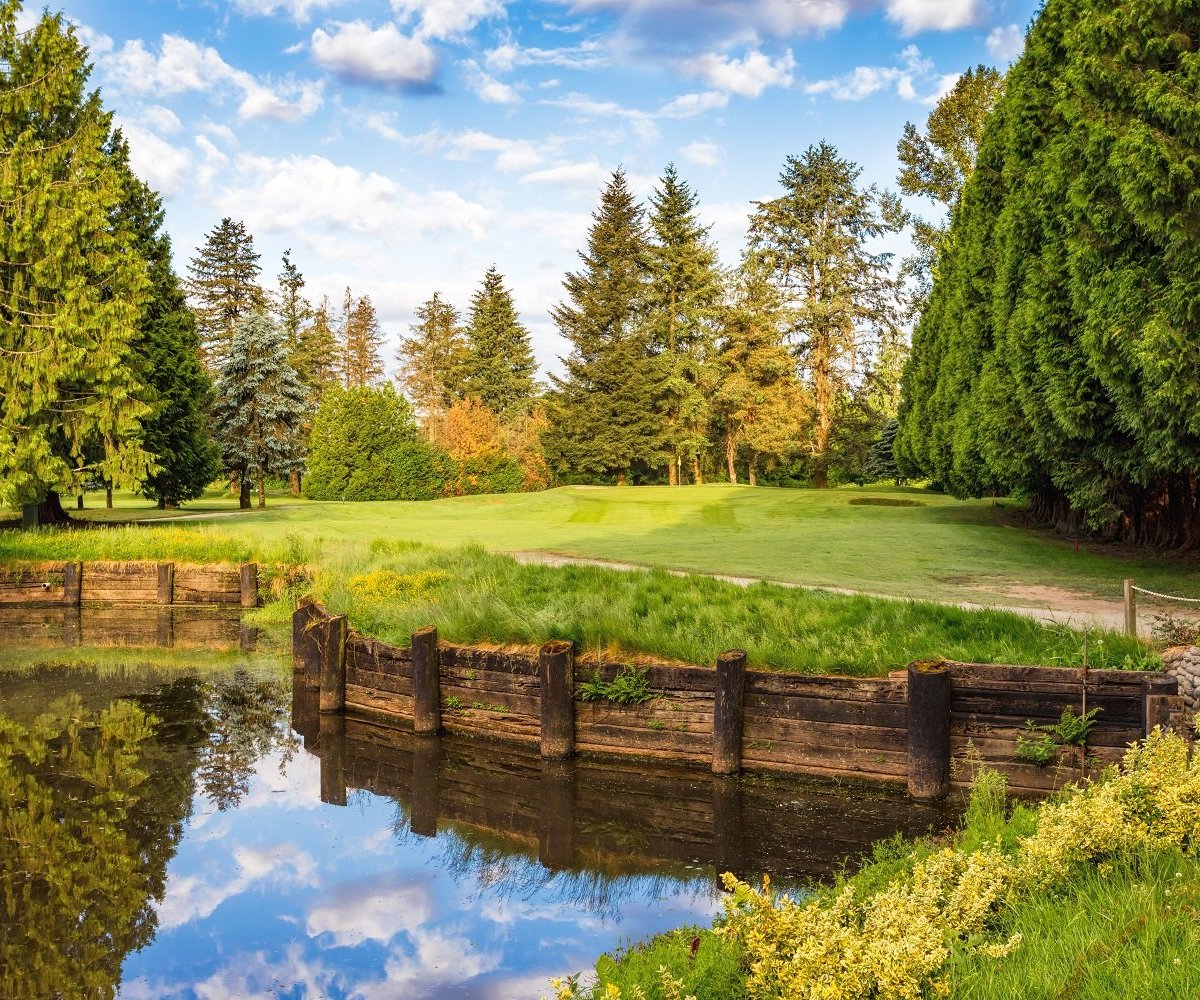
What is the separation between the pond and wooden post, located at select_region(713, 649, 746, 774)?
0.64ft

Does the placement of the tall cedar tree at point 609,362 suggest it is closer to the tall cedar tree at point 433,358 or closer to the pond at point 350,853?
the tall cedar tree at point 433,358

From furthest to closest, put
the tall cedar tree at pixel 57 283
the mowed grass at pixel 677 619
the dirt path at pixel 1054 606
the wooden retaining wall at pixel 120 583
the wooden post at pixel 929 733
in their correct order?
the tall cedar tree at pixel 57 283
the wooden retaining wall at pixel 120 583
the dirt path at pixel 1054 606
the mowed grass at pixel 677 619
the wooden post at pixel 929 733

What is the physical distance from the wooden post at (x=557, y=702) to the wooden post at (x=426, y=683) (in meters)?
1.59

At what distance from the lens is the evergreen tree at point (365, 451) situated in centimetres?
4484

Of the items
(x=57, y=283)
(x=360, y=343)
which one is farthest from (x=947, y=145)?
(x=360, y=343)

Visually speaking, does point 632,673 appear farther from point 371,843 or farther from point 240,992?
point 240,992

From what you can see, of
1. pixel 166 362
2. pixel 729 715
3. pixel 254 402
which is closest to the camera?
pixel 729 715

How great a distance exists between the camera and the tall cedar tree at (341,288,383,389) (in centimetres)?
8000

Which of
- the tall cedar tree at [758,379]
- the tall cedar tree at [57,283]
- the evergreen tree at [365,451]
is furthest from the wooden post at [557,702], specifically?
the tall cedar tree at [758,379]

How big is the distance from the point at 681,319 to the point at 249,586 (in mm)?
40754

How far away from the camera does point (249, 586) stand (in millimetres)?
20344

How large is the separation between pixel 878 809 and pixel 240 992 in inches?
206

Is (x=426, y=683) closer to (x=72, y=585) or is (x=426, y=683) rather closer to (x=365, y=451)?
(x=72, y=585)

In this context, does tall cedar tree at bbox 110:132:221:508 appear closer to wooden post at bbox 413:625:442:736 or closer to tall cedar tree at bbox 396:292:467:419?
wooden post at bbox 413:625:442:736
